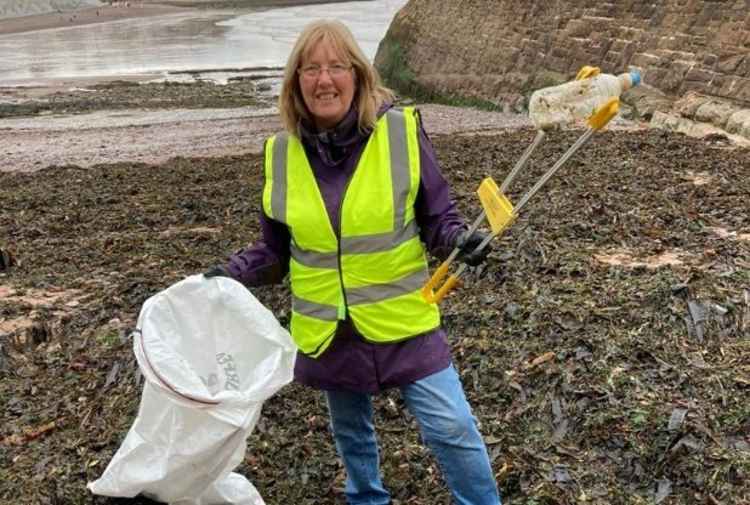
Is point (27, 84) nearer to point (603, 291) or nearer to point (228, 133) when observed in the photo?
point (228, 133)

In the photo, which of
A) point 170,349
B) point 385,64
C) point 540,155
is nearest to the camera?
point 170,349

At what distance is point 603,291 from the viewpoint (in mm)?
4500

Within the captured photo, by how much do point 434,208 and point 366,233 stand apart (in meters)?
0.25

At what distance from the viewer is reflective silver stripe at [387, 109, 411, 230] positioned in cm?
271

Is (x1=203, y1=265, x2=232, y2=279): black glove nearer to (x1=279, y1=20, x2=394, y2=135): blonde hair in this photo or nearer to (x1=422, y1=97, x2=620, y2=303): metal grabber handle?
(x1=279, y1=20, x2=394, y2=135): blonde hair

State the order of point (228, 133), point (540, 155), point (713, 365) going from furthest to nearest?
point (228, 133), point (540, 155), point (713, 365)

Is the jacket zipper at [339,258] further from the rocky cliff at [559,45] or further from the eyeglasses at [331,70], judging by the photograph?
the rocky cliff at [559,45]

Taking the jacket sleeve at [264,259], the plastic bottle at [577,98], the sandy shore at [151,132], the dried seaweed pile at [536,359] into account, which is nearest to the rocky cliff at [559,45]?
the sandy shore at [151,132]

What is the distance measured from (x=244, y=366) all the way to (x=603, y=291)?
2.31m

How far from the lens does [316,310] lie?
286 centimetres

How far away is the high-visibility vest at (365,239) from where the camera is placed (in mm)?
2721

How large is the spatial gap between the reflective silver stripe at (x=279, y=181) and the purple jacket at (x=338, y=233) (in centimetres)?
9

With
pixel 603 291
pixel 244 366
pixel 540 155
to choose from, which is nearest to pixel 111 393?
pixel 244 366

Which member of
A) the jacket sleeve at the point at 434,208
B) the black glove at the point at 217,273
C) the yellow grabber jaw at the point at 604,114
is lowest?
the black glove at the point at 217,273
